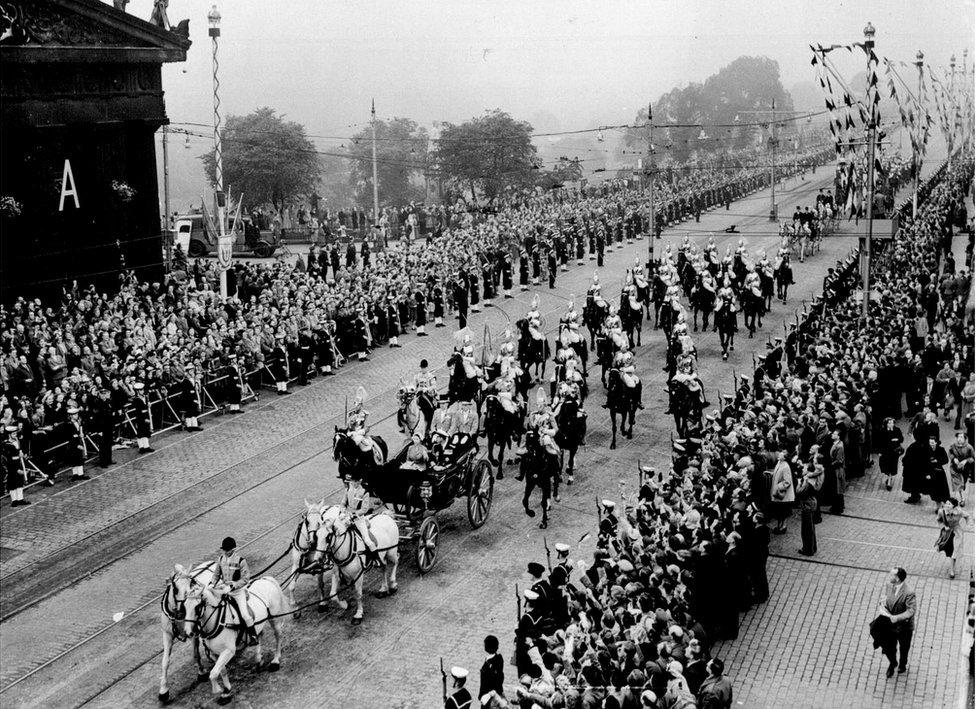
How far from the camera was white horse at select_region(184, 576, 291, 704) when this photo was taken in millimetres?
13820

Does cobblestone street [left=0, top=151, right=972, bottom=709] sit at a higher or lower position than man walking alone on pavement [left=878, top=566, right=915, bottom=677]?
lower

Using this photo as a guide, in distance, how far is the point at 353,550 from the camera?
15.7m

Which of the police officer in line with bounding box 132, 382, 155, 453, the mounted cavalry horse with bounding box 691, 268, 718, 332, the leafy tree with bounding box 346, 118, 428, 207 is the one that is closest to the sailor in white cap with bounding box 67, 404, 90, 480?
the police officer in line with bounding box 132, 382, 155, 453

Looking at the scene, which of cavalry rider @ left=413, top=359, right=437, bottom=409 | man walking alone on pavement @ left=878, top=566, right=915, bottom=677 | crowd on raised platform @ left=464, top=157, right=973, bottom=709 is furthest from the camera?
cavalry rider @ left=413, top=359, right=437, bottom=409

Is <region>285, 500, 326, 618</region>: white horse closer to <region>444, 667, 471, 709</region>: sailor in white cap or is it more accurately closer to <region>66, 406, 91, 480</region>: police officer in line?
<region>444, 667, 471, 709</region>: sailor in white cap

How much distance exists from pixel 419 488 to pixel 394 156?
5397 centimetres

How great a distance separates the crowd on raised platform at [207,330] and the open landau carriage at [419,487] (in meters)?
7.99

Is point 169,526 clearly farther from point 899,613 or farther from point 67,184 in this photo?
point 67,184

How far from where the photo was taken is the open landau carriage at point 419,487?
17547mm

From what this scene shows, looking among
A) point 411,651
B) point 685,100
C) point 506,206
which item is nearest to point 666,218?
point 506,206

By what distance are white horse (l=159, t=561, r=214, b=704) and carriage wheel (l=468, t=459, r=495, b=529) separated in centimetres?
573

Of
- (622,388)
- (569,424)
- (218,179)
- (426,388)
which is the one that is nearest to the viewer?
(569,424)

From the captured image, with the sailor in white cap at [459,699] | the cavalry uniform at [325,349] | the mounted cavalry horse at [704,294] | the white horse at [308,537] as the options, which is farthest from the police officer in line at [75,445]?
the mounted cavalry horse at [704,294]

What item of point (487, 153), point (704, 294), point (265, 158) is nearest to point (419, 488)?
point (704, 294)
